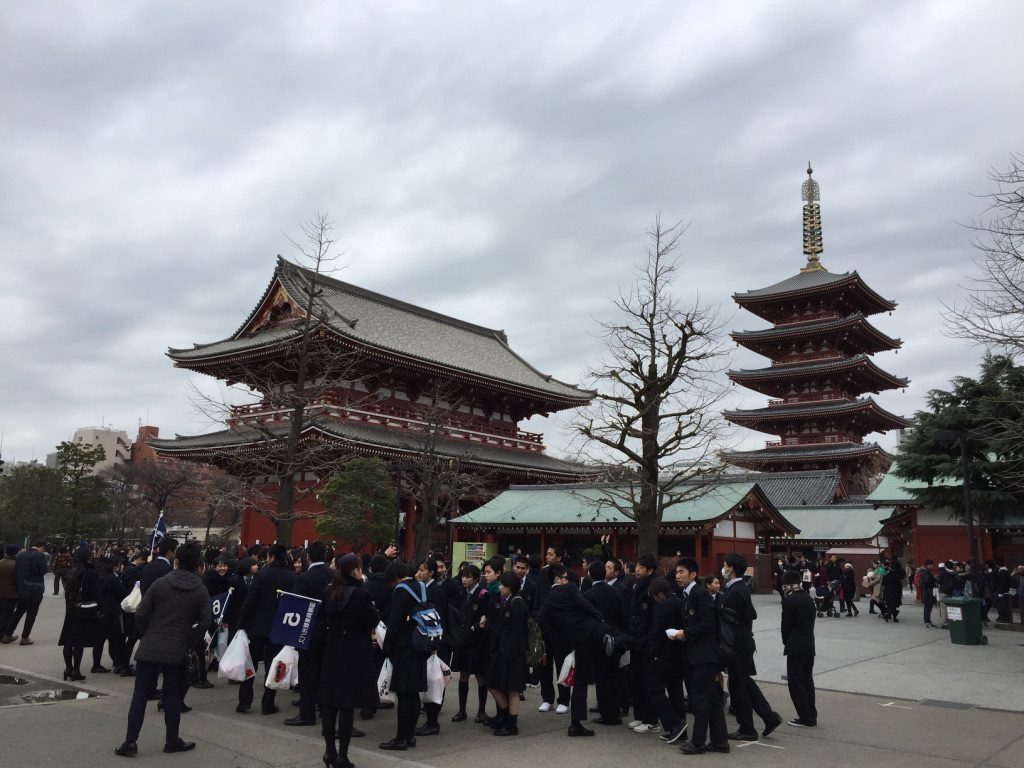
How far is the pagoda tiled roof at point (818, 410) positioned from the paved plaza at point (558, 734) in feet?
113

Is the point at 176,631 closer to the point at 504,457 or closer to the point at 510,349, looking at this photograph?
the point at 504,457

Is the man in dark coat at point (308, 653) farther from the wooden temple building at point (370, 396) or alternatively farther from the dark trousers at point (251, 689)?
the wooden temple building at point (370, 396)

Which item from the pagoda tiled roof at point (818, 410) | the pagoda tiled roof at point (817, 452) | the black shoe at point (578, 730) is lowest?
the black shoe at point (578, 730)

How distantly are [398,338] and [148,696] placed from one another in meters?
30.2

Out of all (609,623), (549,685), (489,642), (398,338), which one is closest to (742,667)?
(609,623)

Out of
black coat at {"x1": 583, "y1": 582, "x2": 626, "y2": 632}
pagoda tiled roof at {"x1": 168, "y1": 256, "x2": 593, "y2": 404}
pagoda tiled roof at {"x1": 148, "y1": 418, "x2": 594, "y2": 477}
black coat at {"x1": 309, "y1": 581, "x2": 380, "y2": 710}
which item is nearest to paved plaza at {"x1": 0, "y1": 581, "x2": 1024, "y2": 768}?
black coat at {"x1": 309, "y1": 581, "x2": 380, "y2": 710}

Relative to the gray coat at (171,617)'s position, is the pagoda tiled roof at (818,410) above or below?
above

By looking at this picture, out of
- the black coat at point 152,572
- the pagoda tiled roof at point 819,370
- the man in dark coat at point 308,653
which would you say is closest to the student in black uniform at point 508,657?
the man in dark coat at point 308,653

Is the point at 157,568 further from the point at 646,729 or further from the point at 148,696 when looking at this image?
the point at 646,729

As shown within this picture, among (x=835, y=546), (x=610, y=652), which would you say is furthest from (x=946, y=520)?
(x=610, y=652)

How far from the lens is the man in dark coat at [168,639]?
22.0 feet

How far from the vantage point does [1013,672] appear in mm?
11984

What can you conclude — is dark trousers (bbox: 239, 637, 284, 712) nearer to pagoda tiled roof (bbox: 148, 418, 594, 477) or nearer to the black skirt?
the black skirt

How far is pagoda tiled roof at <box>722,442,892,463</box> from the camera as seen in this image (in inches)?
1731
